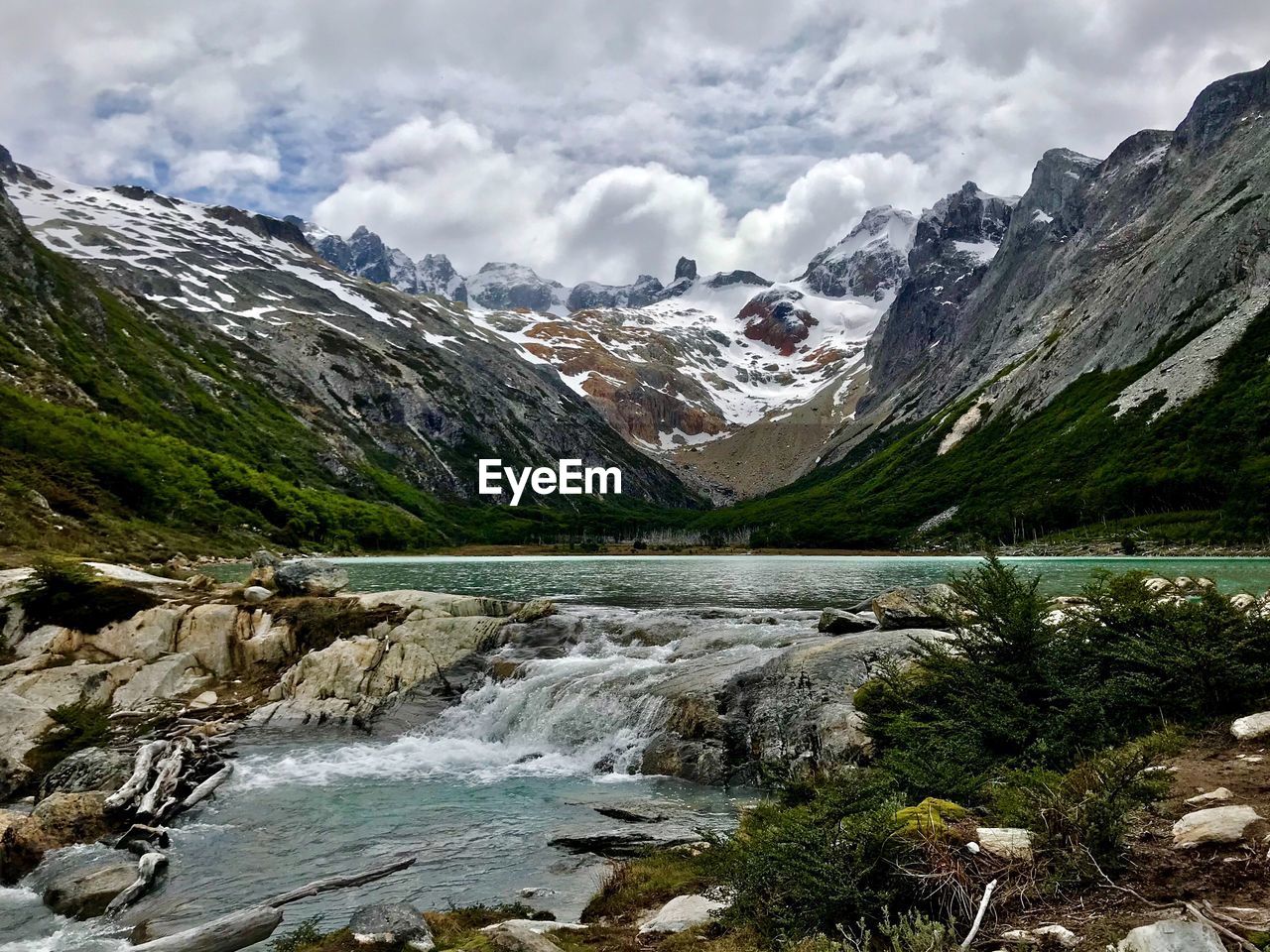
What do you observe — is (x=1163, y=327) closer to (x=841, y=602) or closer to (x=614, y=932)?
(x=841, y=602)

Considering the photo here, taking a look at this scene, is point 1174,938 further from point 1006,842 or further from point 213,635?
point 213,635

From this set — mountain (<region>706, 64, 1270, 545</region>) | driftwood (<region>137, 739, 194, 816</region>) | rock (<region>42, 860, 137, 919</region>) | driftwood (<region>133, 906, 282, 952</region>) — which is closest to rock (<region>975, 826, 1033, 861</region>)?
driftwood (<region>133, 906, 282, 952</region>)

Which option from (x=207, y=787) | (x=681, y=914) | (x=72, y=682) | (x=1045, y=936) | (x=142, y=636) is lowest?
(x=207, y=787)

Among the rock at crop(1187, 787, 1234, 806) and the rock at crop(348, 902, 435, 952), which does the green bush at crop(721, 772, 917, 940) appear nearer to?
the rock at crop(1187, 787, 1234, 806)

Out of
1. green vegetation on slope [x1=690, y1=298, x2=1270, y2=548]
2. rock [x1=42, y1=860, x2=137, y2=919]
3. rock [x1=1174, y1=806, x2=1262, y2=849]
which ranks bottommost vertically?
rock [x1=42, y1=860, x2=137, y2=919]

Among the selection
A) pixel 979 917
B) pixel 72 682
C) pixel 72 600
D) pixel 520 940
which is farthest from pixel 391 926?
pixel 72 600

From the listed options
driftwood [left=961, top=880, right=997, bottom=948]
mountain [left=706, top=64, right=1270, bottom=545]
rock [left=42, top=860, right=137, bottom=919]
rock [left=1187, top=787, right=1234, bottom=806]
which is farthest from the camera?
mountain [left=706, top=64, right=1270, bottom=545]

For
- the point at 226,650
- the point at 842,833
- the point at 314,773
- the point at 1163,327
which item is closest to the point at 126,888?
the point at 314,773
